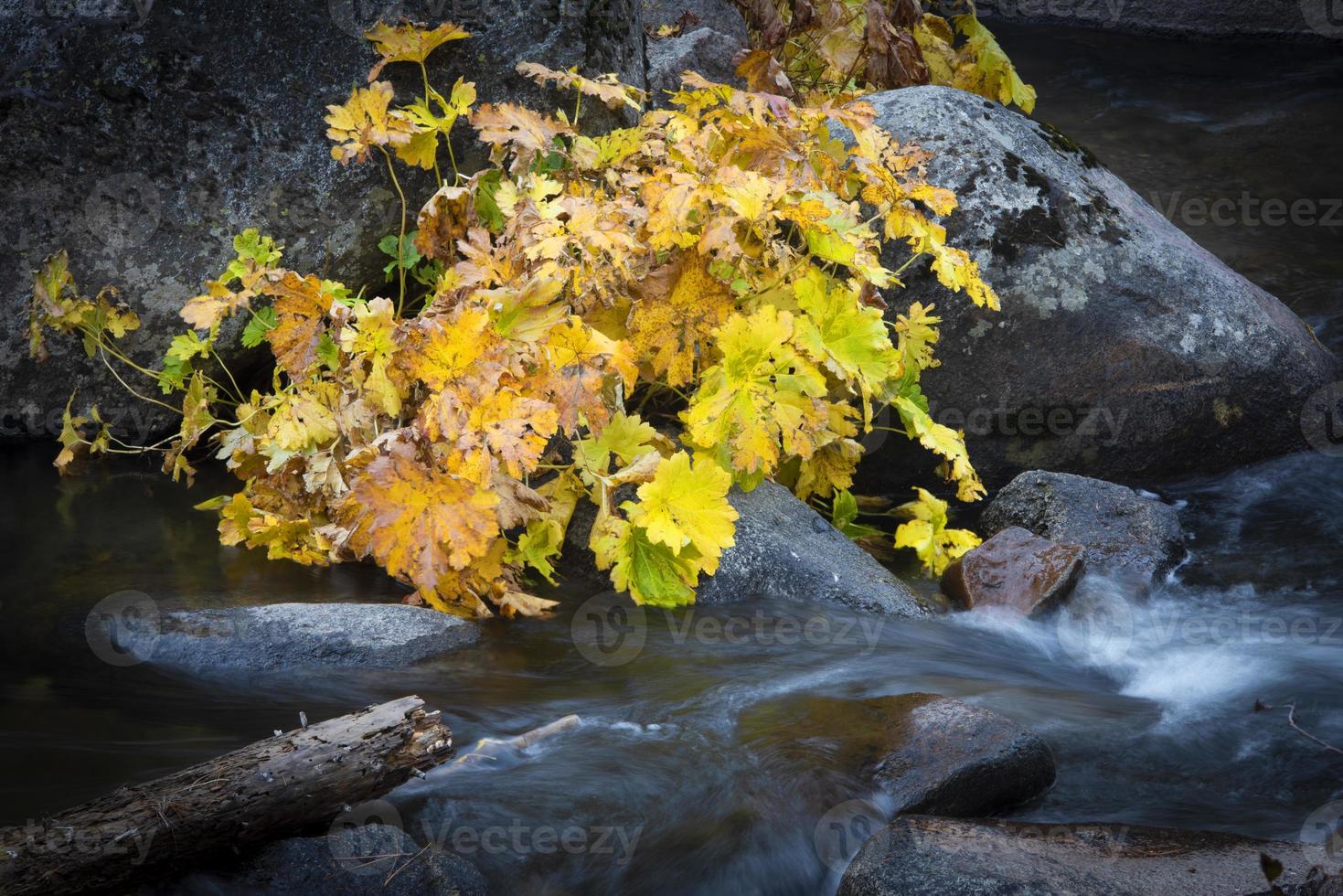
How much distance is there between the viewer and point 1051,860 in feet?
7.18

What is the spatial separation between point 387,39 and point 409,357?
133 cm

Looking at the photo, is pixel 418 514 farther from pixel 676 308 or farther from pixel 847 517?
pixel 847 517

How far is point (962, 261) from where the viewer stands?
349cm

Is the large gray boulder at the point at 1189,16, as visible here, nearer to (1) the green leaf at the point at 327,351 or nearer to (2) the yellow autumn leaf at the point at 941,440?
(2) the yellow autumn leaf at the point at 941,440

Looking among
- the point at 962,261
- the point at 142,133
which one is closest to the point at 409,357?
the point at 962,261

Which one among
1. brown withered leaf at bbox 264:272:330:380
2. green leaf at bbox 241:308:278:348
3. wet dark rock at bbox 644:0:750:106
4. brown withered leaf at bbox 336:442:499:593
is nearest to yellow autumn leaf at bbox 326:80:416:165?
brown withered leaf at bbox 264:272:330:380

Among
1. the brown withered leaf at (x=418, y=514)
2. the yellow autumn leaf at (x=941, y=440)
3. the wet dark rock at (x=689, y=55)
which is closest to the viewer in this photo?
the brown withered leaf at (x=418, y=514)

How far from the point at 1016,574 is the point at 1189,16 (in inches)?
317

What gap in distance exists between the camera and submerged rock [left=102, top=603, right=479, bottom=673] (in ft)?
9.46

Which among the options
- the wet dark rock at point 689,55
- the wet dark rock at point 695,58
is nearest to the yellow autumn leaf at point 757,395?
the wet dark rock at point 689,55

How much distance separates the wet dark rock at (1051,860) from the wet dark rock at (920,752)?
0.16 metres

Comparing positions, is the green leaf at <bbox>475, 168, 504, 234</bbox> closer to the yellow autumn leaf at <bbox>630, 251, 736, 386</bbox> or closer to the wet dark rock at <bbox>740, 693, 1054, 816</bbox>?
the yellow autumn leaf at <bbox>630, 251, 736, 386</bbox>

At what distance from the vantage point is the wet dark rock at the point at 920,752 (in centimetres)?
248

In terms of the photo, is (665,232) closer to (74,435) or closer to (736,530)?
(736,530)
